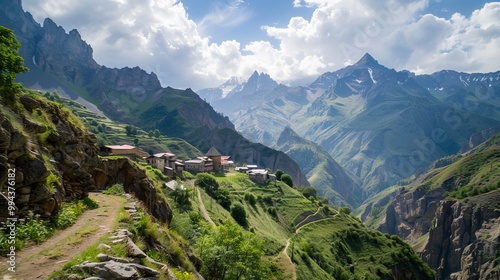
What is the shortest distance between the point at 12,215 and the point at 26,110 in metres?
8.61

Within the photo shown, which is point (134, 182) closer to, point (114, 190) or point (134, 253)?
point (114, 190)

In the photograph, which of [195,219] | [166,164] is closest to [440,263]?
[166,164]

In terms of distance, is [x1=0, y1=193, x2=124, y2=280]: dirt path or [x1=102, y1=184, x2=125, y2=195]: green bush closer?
[x1=0, y1=193, x2=124, y2=280]: dirt path

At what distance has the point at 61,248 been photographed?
45.7 feet

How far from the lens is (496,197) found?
180 m

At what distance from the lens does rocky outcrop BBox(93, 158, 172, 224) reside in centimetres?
3166

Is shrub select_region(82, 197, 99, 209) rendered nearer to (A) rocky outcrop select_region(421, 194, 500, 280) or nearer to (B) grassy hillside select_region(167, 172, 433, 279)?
(B) grassy hillside select_region(167, 172, 433, 279)

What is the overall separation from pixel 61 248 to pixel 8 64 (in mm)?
11717

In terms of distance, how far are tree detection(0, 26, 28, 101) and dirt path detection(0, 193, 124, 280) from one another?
8.72m

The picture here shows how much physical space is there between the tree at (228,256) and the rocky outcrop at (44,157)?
13.3 m

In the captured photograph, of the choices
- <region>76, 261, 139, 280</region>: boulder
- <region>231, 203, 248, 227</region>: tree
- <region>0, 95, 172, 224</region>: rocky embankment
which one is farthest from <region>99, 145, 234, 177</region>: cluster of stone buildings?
<region>76, 261, 139, 280</region>: boulder

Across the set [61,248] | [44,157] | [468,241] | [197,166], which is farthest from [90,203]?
[468,241]

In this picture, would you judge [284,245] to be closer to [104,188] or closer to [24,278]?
[104,188]

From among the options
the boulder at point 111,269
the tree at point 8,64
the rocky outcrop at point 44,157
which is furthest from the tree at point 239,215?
the boulder at point 111,269
